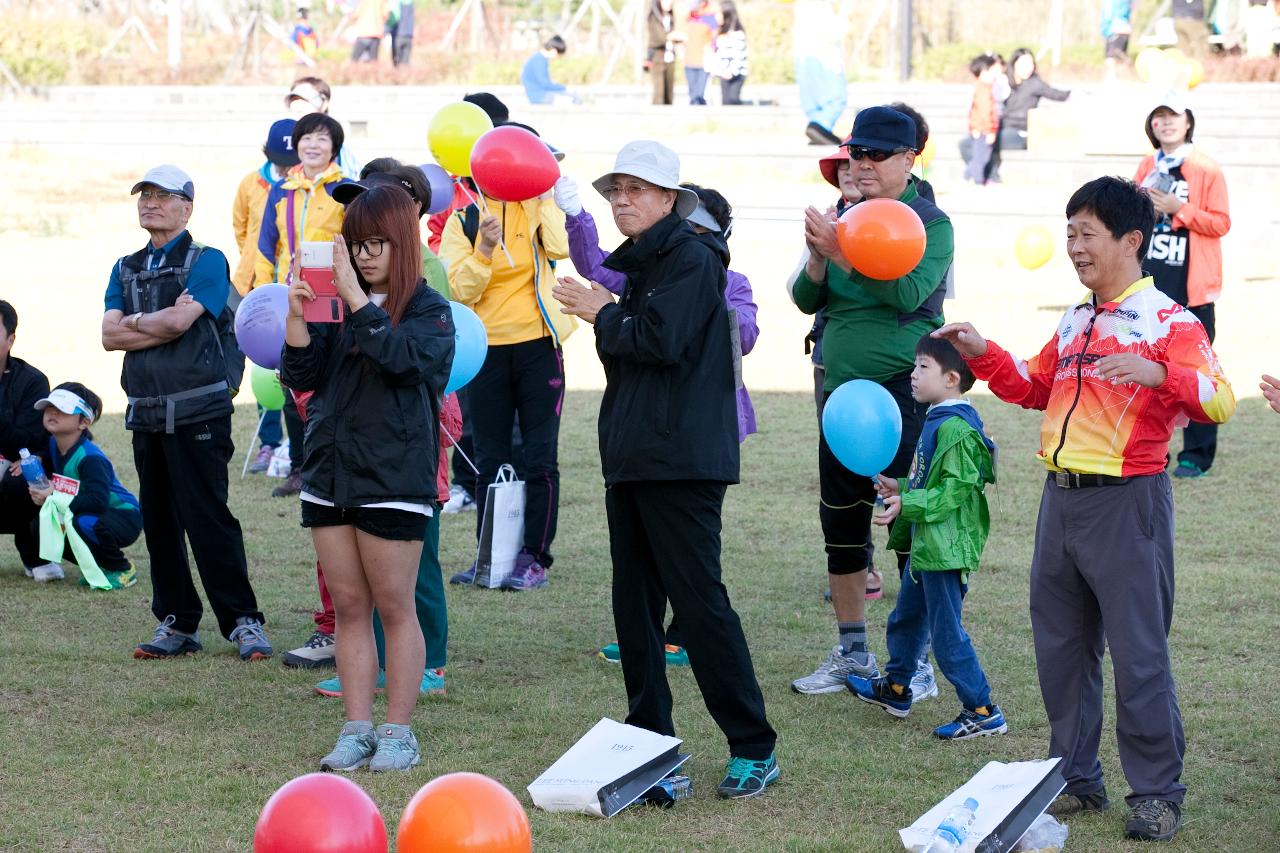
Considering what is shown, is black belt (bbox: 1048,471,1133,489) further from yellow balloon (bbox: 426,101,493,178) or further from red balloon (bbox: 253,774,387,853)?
yellow balloon (bbox: 426,101,493,178)

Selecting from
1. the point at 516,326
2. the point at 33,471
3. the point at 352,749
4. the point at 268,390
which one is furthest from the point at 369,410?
the point at 268,390

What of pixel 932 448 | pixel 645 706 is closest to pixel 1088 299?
pixel 932 448

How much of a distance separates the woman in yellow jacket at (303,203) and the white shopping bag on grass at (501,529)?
72.6 inches

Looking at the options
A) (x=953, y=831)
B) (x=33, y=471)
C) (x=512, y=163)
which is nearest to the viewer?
(x=953, y=831)

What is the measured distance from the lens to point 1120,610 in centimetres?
460

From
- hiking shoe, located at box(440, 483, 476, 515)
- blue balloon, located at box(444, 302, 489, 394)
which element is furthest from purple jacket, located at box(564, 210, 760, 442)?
hiking shoe, located at box(440, 483, 476, 515)

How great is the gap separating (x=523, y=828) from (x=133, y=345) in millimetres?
3244

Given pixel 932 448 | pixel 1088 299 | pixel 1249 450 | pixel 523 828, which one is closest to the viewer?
pixel 523 828

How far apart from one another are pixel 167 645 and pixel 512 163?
8.15 feet

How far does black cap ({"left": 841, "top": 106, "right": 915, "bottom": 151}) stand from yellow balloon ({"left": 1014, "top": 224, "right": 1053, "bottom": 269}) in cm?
1102

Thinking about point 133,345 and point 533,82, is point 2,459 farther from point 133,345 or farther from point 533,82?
point 533,82

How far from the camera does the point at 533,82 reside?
27.8 m

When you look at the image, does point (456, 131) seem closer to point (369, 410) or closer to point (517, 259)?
point (517, 259)

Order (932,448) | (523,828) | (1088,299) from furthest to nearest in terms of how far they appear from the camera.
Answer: (932,448) → (1088,299) → (523,828)
